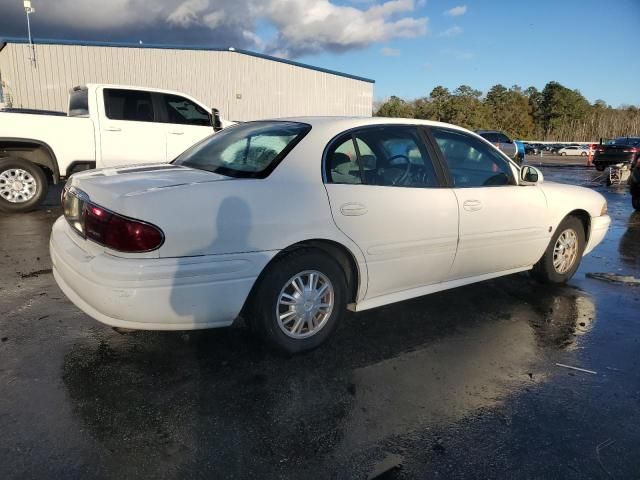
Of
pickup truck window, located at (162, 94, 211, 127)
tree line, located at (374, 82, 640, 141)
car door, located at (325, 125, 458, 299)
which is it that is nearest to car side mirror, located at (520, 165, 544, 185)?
car door, located at (325, 125, 458, 299)

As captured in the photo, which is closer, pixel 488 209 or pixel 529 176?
pixel 488 209

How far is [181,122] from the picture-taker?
8.80 m

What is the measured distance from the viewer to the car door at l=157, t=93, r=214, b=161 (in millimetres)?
8633

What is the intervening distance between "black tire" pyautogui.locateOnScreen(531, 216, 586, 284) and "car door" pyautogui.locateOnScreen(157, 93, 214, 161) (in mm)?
5888

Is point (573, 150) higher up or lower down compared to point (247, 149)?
higher up

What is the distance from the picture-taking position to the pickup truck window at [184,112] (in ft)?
28.6

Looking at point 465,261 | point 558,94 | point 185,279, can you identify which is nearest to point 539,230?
point 465,261

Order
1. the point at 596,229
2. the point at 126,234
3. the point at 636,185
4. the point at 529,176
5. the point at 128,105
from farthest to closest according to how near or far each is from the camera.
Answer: the point at 636,185
the point at 128,105
the point at 596,229
the point at 529,176
the point at 126,234

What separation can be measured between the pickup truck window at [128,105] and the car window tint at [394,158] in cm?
600

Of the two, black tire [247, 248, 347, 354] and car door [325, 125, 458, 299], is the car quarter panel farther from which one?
black tire [247, 248, 347, 354]

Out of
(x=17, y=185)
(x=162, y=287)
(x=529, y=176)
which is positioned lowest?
(x=162, y=287)

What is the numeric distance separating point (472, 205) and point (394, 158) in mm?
761

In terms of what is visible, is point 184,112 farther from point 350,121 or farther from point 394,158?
point 394,158

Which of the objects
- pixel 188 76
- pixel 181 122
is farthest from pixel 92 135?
pixel 188 76
